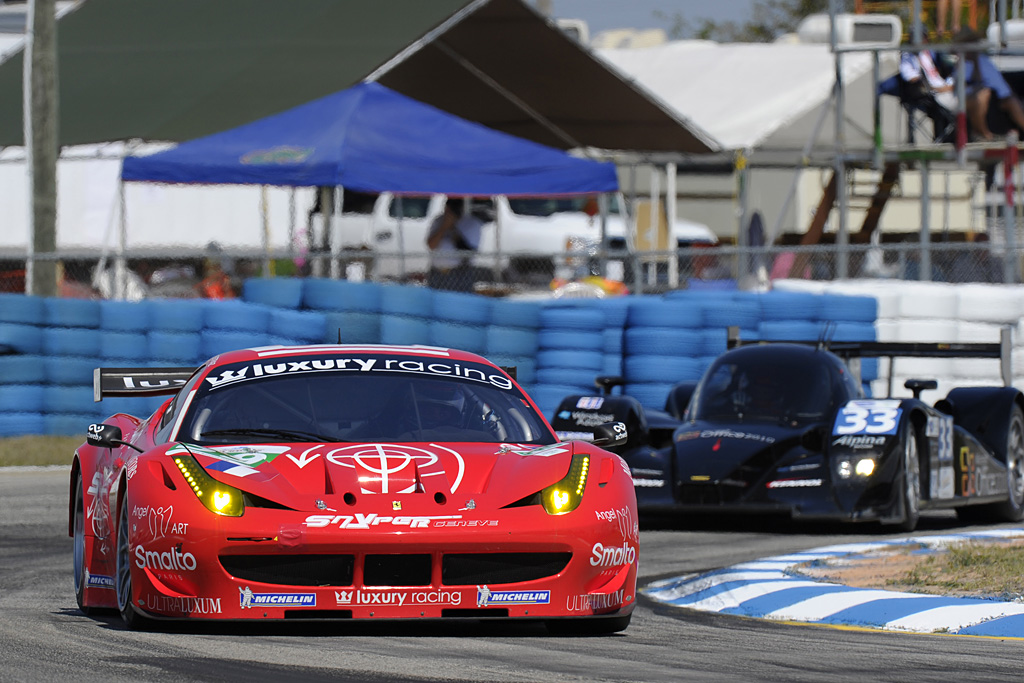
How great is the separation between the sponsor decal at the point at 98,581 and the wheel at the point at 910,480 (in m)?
5.78

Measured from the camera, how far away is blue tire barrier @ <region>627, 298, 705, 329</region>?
15594 mm

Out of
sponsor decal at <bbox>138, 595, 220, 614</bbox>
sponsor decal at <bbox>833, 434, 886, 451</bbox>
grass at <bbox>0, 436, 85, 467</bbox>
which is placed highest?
sponsor decal at <bbox>138, 595, 220, 614</bbox>

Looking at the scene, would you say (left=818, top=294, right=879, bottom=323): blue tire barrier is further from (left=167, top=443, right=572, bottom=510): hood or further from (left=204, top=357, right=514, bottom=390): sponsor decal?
(left=167, top=443, right=572, bottom=510): hood

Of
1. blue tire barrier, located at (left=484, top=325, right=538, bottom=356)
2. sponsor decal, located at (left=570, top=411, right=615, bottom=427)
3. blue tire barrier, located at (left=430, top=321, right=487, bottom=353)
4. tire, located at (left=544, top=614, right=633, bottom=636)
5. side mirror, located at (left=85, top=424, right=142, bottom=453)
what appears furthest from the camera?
blue tire barrier, located at (left=484, top=325, right=538, bottom=356)

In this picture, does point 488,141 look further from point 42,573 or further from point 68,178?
point 42,573

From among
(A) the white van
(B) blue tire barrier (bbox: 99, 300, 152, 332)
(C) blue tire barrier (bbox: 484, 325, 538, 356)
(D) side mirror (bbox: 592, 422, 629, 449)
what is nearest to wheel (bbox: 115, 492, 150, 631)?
(D) side mirror (bbox: 592, 422, 629, 449)

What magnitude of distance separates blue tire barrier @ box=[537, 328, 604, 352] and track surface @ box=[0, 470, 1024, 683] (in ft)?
27.3

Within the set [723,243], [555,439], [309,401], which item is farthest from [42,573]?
[723,243]

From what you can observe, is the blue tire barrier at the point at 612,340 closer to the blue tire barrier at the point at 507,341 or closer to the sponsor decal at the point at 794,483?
the blue tire barrier at the point at 507,341

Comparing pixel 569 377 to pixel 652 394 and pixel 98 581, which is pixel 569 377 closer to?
pixel 652 394

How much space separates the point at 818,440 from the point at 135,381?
474 centimetres

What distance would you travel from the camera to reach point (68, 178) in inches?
1033

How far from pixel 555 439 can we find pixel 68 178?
2110 cm

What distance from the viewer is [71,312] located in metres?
15.1
